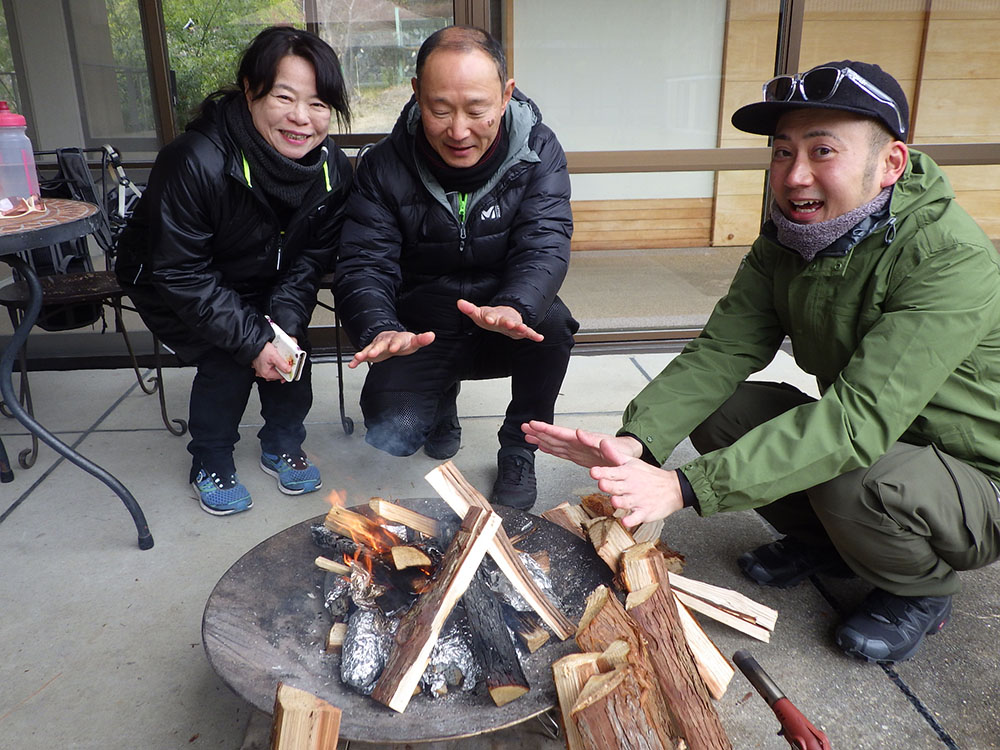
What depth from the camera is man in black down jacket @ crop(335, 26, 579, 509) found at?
2.47 metres

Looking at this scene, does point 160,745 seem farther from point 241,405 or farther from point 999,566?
point 999,566

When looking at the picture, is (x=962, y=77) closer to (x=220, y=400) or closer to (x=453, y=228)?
(x=453, y=228)

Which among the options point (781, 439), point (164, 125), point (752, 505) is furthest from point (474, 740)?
point (164, 125)

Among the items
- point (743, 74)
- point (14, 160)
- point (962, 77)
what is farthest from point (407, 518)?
point (962, 77)

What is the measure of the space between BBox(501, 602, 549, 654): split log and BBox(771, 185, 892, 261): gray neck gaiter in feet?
3.71

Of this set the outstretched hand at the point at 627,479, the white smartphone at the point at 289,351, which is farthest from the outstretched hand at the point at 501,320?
the white smartphone at the point at 289,351

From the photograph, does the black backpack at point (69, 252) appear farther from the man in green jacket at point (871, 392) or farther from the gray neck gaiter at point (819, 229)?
the gray neck gaiter at point (819, 229)

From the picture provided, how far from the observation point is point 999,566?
238 centimetres

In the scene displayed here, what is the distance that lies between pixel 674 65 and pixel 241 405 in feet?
9.36

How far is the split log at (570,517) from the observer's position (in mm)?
2227

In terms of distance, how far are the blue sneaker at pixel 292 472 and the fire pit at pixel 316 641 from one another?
87 cm

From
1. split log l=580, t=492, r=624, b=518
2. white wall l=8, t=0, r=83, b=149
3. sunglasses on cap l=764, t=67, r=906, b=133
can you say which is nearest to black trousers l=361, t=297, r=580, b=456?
split log l=580, t=492, r=624, b=518

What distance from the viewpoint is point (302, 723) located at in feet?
4.16

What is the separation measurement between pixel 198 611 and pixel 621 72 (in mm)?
3289
